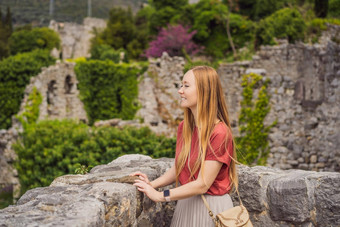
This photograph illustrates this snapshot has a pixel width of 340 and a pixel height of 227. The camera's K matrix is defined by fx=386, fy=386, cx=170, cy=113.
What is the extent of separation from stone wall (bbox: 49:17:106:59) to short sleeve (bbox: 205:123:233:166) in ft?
109

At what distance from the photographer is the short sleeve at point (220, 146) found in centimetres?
231

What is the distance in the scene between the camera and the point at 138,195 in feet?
8.41

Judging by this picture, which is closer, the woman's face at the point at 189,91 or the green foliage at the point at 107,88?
the woman's face at the point at 189,91

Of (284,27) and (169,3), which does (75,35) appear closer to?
(169,3)

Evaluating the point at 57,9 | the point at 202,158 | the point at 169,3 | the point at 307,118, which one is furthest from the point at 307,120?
the point at 57,9

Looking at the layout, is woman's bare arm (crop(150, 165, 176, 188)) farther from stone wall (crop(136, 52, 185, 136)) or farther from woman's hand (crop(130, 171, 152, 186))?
stone wall (crop(136, 52, 185, 136))

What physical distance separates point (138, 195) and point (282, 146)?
20.6 ft

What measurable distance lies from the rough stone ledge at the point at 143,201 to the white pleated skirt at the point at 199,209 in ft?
1.00

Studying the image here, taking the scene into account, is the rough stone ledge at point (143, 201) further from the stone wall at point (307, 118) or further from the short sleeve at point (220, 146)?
Answer: the stone wall at point (307, 118)

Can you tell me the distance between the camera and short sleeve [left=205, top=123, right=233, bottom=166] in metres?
2.31

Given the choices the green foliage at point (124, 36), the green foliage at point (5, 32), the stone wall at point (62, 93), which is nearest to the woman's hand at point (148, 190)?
the stone wall at point (62, 93)

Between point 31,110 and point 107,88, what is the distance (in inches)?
126

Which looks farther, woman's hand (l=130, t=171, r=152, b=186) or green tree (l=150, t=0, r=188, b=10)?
green tree (l=150, t=0, r=188, b=10)

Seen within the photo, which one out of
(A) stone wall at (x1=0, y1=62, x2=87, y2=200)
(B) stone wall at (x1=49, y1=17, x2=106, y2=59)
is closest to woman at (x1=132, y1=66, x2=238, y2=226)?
(A) stone wall at (x1=0, y1=62, x2=87, y2=200)
